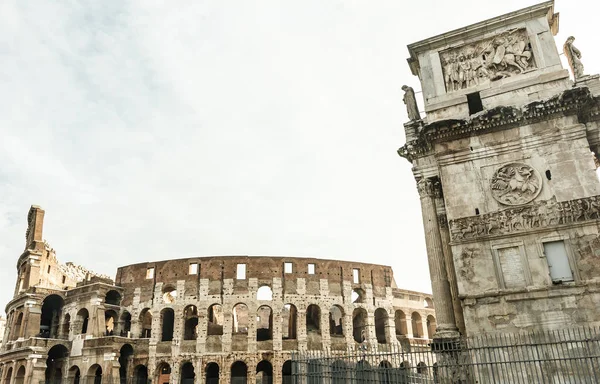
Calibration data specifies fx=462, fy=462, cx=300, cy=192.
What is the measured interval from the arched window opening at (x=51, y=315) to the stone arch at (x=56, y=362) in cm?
196

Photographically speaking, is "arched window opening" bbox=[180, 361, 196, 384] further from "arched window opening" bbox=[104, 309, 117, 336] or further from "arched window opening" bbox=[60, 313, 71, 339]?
"arched window opening" bbox=[60, 313, 71, 339]

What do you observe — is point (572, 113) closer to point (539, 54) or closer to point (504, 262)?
point (539, 54)

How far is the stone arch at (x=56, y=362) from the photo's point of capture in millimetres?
31291

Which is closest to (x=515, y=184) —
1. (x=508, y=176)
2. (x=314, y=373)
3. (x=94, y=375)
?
(x=508, y=176)

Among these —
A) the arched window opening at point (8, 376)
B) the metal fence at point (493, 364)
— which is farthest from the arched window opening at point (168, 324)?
the metal fence at point (493, 364)

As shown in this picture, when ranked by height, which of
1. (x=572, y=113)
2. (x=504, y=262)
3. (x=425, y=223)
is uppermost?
(x=572, y=113)

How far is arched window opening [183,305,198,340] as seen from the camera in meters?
32.5

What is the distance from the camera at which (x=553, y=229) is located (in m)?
11.5

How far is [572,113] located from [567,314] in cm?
520

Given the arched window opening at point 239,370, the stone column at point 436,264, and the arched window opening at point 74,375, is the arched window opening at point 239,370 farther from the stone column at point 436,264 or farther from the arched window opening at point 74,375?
the stone column at point 436,264

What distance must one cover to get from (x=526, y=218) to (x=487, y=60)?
5.21 m

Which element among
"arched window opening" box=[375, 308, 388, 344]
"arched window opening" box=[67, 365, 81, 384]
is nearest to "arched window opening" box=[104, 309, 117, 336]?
"arched window opening" box=[67, 365, 81, 384]

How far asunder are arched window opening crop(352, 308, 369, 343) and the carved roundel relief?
22156 mm

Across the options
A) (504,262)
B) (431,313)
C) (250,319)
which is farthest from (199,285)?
(504,262)
